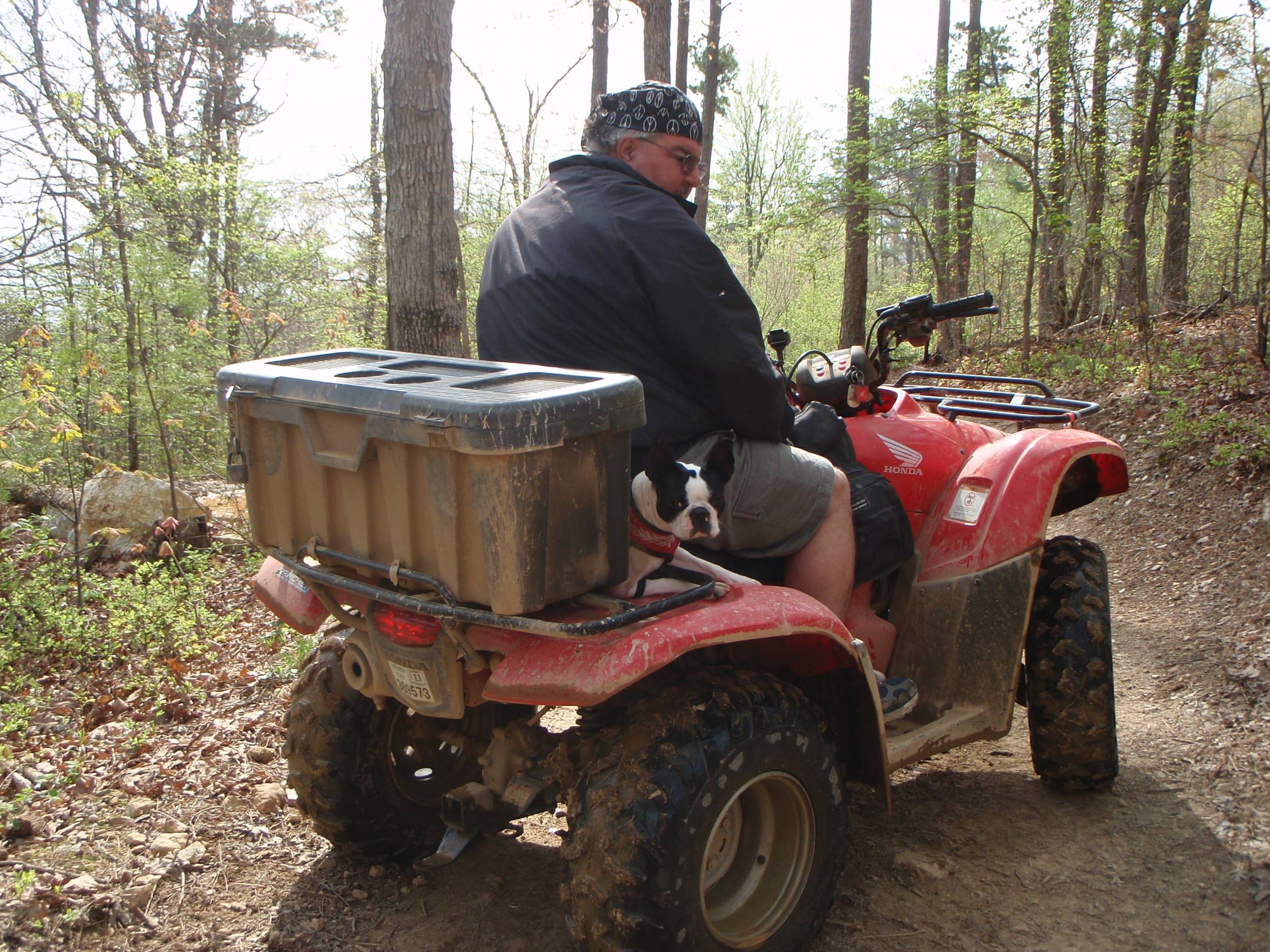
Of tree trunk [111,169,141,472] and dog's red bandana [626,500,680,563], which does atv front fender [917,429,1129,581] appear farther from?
tree trunk [111,169,141,472]

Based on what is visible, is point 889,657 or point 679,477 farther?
point 889,657

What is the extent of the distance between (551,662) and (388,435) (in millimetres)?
601

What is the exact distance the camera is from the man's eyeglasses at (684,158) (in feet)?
9.08

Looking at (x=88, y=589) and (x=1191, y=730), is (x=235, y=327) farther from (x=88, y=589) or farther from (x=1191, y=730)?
(x=1191, y=730)

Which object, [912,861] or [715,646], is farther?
[912,861]

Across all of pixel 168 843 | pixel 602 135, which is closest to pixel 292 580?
pixel 168 843

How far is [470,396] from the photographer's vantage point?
1783 mm

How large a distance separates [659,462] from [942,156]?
507 inches

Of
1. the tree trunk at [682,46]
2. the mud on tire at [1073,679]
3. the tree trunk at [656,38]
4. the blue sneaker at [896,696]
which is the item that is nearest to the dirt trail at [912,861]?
the mud on tire at [1073,679]

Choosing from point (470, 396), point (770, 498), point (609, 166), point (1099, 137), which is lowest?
point (770, 498)

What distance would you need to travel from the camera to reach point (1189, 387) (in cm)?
833

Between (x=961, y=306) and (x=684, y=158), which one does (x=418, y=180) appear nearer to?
(x=684, y=158)

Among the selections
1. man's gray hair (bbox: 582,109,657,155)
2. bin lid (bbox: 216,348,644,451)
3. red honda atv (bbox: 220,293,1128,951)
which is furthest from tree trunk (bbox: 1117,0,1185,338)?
bin lid (bbox: 216,348,644,451)

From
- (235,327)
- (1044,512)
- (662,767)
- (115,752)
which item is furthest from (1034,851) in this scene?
(235,327)
